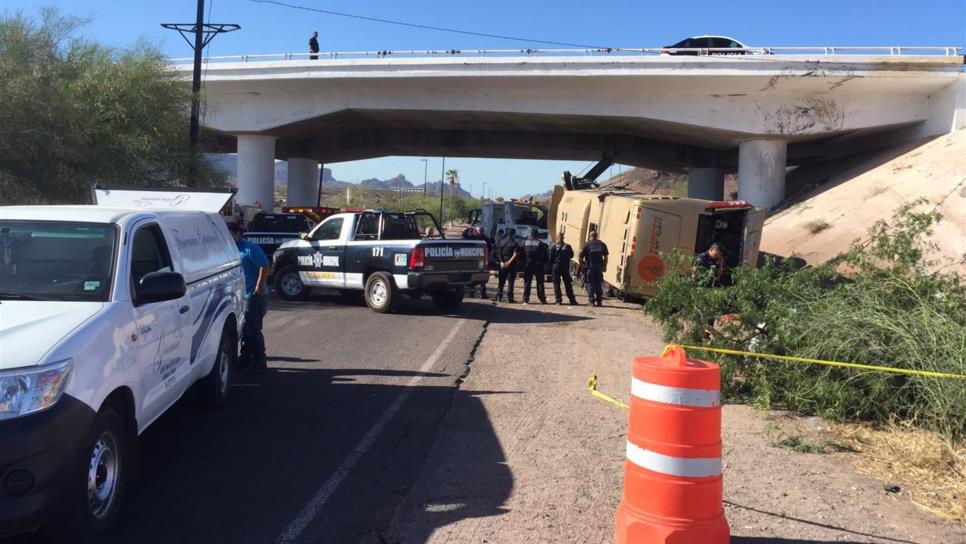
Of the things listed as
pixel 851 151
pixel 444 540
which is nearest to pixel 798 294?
pixel 444 540

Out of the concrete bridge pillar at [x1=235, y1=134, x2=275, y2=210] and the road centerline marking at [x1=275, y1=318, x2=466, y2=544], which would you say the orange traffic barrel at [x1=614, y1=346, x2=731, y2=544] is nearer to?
the road centerline marking at [x1=275, y1=318, x2=466, y2=544]

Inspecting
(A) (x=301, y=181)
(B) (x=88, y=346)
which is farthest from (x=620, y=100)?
(B) (x=88, y=346)

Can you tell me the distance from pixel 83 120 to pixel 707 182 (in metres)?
31.8

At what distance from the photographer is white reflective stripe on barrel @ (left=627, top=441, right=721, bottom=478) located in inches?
167

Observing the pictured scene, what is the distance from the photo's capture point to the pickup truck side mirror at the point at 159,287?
5094mm

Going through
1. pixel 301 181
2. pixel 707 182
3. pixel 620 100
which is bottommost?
pixel 301 181

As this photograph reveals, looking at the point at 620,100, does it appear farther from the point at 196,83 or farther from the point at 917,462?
the point at 917,462

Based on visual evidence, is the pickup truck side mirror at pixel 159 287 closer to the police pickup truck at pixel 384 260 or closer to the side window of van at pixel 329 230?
the police pickup truck at pixel 384 260

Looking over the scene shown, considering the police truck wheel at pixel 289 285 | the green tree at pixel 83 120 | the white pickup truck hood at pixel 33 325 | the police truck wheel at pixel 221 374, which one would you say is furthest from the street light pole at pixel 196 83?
the white pickup truck hood at pixel 33 325

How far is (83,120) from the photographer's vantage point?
712 inches

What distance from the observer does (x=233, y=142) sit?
42.6 m

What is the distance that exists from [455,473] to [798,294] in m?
4.51

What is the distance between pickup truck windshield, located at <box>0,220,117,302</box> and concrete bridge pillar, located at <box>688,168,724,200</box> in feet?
128

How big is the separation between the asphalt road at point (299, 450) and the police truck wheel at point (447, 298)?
499cm
